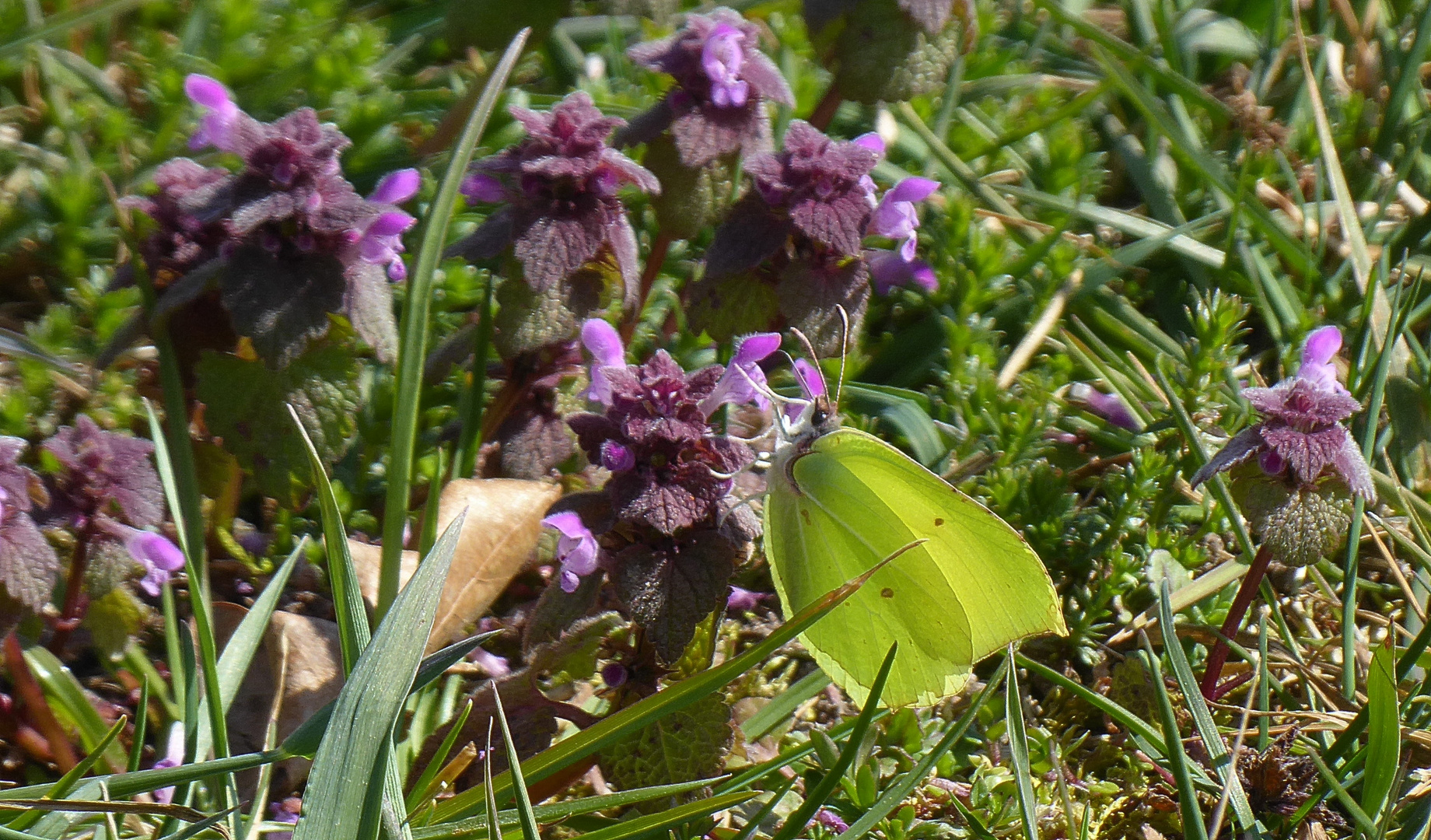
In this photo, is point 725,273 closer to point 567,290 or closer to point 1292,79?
point 567,290

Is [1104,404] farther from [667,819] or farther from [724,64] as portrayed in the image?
[667,819]

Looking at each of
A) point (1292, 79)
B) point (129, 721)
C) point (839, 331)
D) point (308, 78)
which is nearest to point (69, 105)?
point (308, 78)

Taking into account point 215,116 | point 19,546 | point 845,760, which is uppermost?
point 215,116

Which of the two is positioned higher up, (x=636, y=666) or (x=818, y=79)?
(x=818, y=79)

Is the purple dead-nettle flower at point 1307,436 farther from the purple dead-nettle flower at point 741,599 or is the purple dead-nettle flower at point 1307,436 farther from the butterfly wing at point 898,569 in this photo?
the purple dead-nettle flower at point 741,599

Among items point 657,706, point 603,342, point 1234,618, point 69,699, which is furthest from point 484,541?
point 1234,618

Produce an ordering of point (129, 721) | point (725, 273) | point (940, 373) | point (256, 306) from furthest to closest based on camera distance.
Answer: point (940, 373) → point (725, 273) → point (129, 721) → point (256, 306)

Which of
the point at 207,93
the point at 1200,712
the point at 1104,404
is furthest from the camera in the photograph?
the point at 1104,404

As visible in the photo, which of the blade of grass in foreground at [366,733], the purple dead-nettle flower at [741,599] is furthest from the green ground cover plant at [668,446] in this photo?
the purple dead-nettle flower at [741,599]
